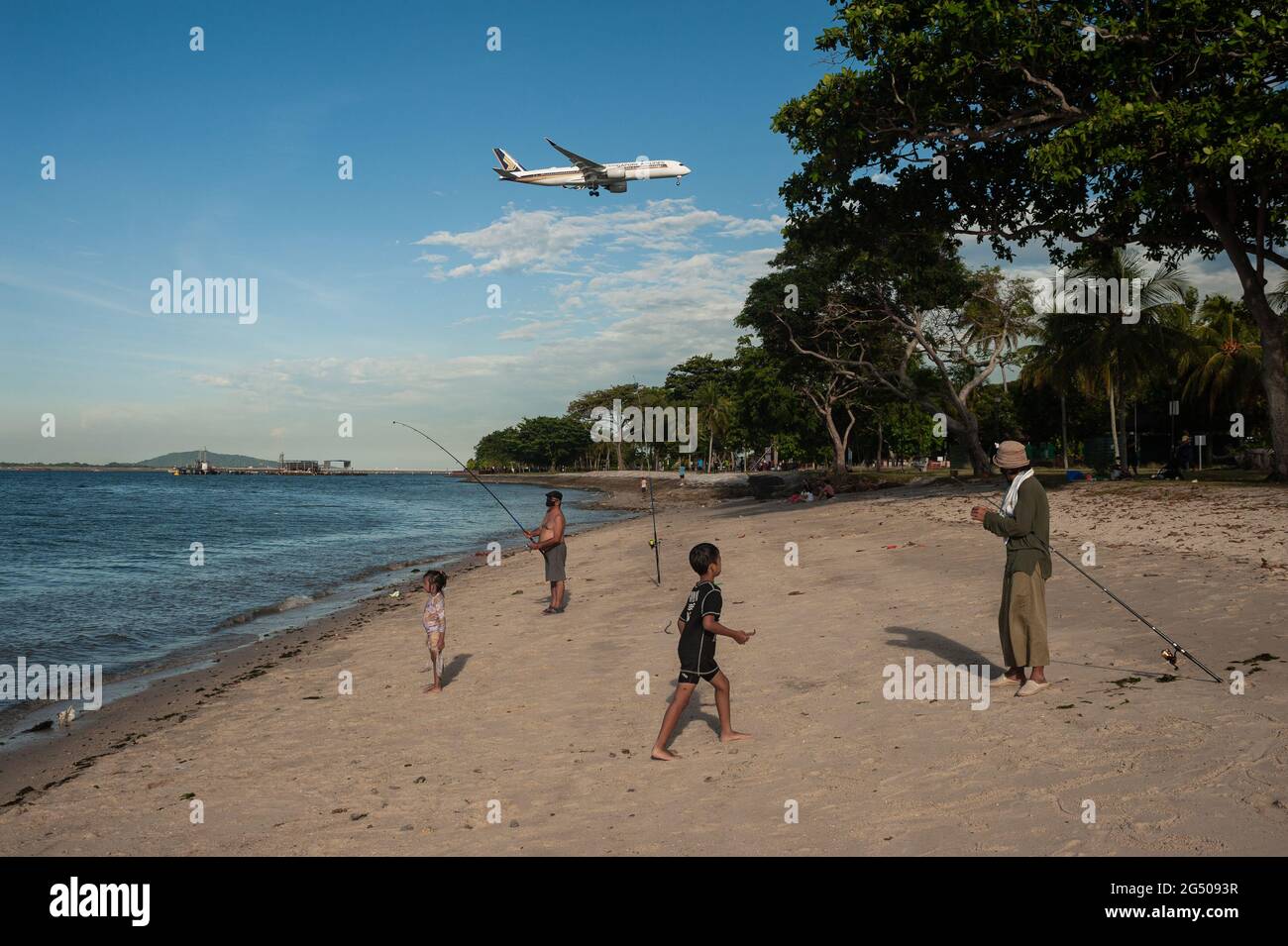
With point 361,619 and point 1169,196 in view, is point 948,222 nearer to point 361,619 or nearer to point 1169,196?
point 1169,196

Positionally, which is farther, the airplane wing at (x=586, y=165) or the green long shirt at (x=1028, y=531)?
the airplane wing at (x=586, y=165)

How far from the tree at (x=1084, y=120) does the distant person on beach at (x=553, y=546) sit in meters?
10.9

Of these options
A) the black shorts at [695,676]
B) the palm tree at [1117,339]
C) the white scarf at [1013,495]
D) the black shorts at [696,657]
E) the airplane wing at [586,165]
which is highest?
the airplane wing at [586,165]

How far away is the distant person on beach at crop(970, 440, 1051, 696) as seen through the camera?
7352 mm

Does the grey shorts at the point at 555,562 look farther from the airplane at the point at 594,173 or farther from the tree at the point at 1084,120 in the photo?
the airplane at the point at 594,173

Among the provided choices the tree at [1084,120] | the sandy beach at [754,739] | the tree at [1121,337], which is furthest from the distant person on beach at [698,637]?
the tree at [1121,337]

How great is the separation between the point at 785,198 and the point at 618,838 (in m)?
18.6

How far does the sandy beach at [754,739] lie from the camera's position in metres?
5.19

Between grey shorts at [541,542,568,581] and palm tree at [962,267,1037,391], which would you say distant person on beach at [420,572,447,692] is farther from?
palm tree at [962,267,1037,391]

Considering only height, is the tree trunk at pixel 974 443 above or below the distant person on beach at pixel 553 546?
above

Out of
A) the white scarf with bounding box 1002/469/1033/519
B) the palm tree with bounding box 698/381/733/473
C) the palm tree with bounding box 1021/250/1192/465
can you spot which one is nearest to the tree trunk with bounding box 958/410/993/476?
the palm tree with bounding box 1021/250/1192/465

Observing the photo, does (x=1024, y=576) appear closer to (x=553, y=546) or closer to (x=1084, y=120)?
(x=553, y=546)

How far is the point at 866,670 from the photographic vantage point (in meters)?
8.77

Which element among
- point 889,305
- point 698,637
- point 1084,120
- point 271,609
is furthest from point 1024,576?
point 889,305
